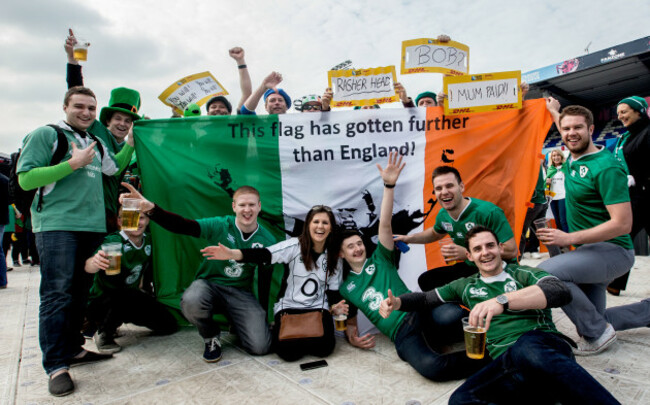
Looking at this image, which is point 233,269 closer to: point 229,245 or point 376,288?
point 229,245

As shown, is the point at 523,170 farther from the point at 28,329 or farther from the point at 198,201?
the point at 28,329

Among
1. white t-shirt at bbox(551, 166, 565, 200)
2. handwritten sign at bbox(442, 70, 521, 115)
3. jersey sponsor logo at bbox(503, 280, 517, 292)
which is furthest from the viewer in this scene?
white t-shirt at bbox(551, 166, 565, 200)

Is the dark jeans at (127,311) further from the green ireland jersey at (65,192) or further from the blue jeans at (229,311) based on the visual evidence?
the green ireland jersey at (65,192)

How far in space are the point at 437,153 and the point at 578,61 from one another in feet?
48.4

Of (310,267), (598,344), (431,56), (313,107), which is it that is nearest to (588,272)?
(598,344)

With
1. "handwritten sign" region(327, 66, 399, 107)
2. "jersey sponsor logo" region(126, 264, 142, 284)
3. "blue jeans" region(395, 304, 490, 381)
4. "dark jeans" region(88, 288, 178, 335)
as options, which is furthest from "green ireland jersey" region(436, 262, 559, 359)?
"jersey sponsor logo" region(126, 264, 142, 284)

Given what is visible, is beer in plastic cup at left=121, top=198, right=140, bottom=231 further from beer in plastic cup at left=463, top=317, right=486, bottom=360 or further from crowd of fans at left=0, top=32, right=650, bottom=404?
beer in plastic cup at left=463, top=317, right=486, bottom=360

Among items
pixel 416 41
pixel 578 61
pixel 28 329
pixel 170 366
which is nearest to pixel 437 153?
pixel 416 41

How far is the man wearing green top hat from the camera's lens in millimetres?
3133

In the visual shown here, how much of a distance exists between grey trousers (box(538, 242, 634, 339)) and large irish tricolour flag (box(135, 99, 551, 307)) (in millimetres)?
963

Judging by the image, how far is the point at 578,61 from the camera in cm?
1459

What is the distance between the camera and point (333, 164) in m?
3.75

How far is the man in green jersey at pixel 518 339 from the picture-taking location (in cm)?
170

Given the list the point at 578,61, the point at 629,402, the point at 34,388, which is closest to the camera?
the point at 629,402
